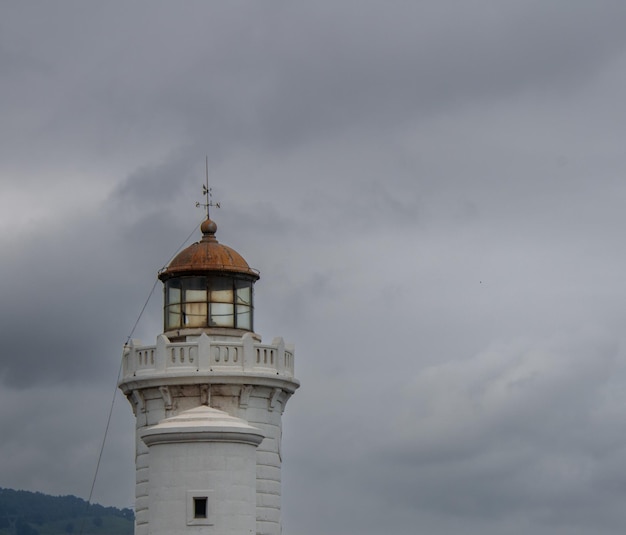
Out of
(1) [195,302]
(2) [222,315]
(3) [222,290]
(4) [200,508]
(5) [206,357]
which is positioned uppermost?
(3) [222,290]

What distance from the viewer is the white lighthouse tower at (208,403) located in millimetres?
46781

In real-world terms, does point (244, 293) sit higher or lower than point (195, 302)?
higher

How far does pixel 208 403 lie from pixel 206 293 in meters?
3.37

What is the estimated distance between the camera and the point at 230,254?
50625mm

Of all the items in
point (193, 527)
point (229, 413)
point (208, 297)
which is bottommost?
point (193, 527)

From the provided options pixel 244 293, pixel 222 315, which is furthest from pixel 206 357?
pixel 244 293

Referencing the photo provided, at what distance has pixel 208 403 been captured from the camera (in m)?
48.6

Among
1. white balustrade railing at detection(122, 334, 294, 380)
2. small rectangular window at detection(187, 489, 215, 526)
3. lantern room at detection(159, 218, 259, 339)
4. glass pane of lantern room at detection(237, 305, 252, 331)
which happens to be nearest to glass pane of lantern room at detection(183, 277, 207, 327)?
lantern room at detection(159, 218, 259, 339)

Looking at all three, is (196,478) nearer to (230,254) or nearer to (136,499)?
(136,499)

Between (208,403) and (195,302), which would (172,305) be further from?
(208,403)

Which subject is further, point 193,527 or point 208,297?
point 208,297

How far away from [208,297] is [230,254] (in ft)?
4.68

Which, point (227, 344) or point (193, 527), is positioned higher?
→ point (227, 344)

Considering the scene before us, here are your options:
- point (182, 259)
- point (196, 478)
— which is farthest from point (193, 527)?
point (182, 259)
